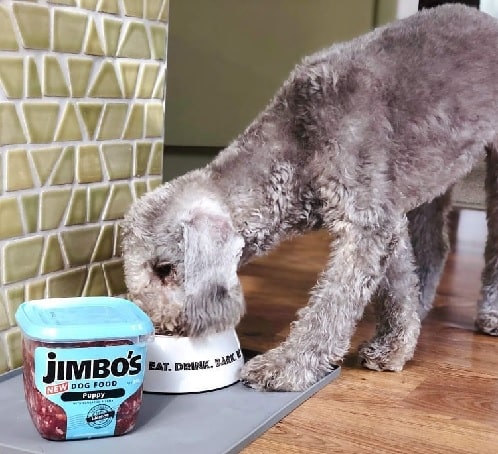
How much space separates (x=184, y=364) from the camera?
1.37 meters

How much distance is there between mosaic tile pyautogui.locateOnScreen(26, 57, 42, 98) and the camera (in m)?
1.39

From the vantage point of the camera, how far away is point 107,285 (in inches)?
65.1

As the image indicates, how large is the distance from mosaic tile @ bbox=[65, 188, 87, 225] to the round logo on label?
1.60 ft

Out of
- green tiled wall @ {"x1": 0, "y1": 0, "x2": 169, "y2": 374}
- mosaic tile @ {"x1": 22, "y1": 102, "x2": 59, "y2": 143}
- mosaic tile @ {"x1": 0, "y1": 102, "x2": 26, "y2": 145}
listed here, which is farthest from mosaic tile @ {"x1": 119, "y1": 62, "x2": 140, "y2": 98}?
mosaic tile @ {"x1": 0, "y1": 102, "x2": 26, "y2": 145}

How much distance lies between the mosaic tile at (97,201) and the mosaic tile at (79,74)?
19 cm

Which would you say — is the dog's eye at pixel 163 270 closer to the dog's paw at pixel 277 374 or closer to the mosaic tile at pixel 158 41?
the dog's paw at pixel 277 374

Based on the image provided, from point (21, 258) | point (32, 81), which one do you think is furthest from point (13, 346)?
point (32, 81)

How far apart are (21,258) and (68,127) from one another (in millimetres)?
265

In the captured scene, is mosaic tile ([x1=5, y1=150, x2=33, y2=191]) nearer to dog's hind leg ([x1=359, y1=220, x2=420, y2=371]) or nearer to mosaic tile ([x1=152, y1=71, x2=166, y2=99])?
mosaic tile ([x1=152, y1=71, x2=166, y2=99])

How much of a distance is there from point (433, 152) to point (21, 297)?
0.82 meters

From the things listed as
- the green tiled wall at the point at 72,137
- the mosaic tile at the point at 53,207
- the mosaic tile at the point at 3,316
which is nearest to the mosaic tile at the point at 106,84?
the green tiled wall at the point at 72,137

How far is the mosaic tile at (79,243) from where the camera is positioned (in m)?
1.53

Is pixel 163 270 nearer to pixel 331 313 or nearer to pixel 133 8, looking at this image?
pixel 331 313

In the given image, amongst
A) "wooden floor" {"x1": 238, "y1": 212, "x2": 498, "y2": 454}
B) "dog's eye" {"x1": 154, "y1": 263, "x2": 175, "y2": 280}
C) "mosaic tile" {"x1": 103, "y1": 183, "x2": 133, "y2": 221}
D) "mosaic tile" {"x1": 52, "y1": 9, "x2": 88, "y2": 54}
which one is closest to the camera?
"wooden floor" {"x1": 238, "y1": 212, "x2": 498, "y2": 454}
